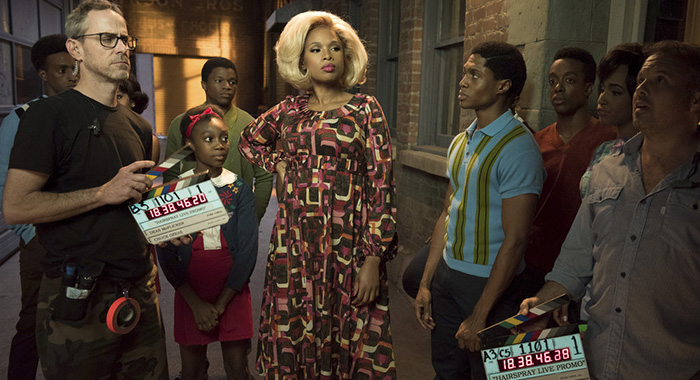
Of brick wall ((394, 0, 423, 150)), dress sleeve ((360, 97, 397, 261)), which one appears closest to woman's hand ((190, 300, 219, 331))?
dress sleeve ((360, 97, 397, 261))

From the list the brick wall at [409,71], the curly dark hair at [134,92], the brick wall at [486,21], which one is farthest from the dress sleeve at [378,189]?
the brick wall at [409,71]

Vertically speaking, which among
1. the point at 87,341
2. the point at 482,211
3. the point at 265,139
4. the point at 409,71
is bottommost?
the point at 87,341

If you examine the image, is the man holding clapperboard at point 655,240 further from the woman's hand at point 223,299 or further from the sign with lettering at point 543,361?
the woman's hand at point 223,299

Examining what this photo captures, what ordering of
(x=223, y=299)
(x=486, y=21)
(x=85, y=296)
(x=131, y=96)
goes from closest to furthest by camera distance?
(x=85, y=296), (x=223, y=299), (x=486, y=21), (x=131, y=96)

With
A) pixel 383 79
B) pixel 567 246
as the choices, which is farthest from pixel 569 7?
pixel 383 79

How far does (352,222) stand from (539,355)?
1036mm

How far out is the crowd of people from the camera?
151 centimetres

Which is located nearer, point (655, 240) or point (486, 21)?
point (655, 240)

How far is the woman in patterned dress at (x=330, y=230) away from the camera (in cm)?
223

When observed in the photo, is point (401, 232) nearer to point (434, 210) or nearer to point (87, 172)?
point (434, 210)

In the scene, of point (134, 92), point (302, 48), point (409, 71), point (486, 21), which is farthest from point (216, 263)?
point (409, 71)

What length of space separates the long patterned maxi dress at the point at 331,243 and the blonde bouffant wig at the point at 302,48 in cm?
17

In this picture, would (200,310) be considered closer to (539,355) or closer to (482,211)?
(482,211)

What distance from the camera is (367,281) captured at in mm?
2225
